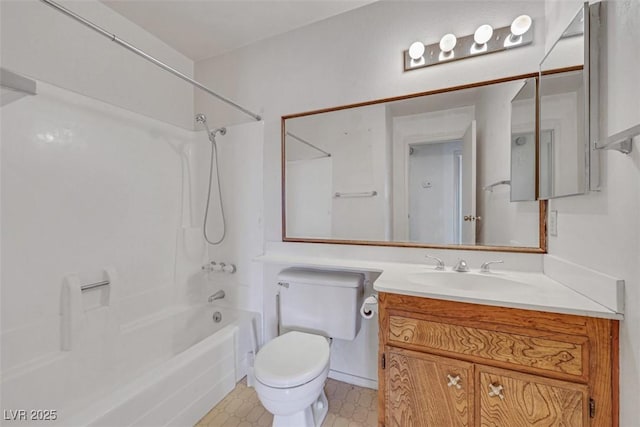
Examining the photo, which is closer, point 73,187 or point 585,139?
point 585,139

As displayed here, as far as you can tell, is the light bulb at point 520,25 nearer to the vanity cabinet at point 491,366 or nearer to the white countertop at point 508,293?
the white countertop at point 508,293

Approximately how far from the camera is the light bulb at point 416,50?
4.84 ft

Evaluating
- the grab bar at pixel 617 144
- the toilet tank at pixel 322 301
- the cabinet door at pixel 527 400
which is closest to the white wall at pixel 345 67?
the toilet tank at pixel 322 301

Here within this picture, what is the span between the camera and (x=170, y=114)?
2125 millimetres

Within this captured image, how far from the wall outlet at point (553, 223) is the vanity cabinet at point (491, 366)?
0.49 m

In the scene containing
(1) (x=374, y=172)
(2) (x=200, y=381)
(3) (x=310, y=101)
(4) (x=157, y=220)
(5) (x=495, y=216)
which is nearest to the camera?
(5) (x=495, y=216)

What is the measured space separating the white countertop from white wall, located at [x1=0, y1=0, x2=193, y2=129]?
1887 millimetres

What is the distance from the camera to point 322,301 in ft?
5.14

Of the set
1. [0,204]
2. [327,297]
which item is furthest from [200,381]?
[0,204]

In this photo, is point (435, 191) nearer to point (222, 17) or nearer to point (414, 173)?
point (414, 173)

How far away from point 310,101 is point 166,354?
6.92 feet

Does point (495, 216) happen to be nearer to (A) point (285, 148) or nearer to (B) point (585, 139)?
(B) point (585, 139)

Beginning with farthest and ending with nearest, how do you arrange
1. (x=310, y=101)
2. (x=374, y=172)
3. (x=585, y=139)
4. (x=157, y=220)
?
1. (x=157, y=220)
2. (x=310, y=101)
3. (x=374, y=172)
4. (x=585, y=139)

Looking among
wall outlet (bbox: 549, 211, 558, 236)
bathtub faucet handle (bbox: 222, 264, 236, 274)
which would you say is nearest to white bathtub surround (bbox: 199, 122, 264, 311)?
bathtub faucet handle (bbox: 222, 264, 236, 274)
